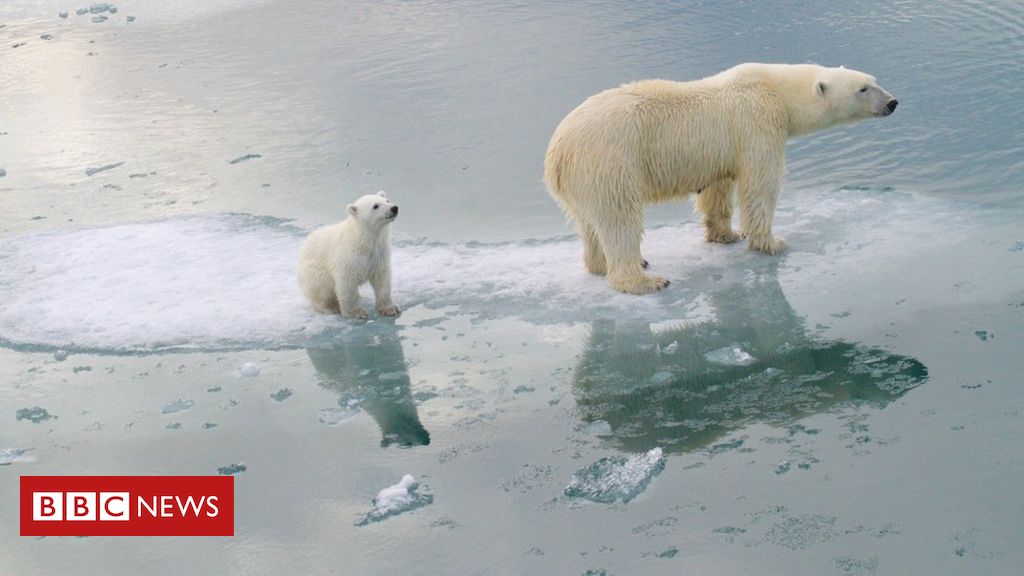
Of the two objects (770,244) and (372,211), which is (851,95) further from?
(372,211)

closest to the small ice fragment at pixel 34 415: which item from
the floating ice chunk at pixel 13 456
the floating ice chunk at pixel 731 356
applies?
the floating ice chunk at pixel 13 456

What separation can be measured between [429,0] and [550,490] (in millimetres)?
8809

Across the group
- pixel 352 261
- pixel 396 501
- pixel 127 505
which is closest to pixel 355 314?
pixel 352 261

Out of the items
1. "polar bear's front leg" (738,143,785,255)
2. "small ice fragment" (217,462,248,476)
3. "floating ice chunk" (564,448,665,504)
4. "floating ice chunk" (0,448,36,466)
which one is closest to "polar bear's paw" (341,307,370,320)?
"small ice fragment" (217,462,248,476)

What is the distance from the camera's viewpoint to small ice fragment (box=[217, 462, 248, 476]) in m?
5.16

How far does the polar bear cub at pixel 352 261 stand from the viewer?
635 centimetres

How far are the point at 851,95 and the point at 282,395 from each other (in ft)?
12.0

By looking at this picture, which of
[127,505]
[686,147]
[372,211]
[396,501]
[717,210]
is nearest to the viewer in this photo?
[396,501]

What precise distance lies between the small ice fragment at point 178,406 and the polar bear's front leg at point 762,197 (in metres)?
3.25

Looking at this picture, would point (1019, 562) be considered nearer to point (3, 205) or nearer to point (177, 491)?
point (177, 491)

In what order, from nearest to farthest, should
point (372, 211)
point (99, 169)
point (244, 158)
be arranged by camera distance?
point (372, 211), point (244, 158), point (99, 169)

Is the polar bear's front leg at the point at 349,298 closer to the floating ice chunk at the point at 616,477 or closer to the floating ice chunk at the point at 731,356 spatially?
the floating ice chunk at the point at 731,356

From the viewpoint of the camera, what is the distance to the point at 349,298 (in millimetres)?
6508

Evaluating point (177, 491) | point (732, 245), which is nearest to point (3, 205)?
point (177, 491)
